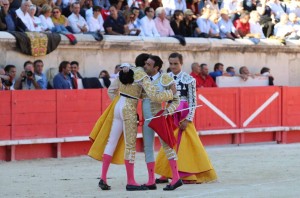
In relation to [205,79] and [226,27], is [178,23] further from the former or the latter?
[205,79]

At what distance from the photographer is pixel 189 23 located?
64.0 feet

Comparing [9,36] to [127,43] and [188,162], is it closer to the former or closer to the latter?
[127,43]

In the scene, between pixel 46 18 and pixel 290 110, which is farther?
pixel 290 110

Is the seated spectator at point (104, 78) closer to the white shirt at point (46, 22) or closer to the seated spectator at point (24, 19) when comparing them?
the white shirt at point (46, 22)

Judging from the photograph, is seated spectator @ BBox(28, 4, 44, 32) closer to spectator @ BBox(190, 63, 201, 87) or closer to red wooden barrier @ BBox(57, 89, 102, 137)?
red wooden barrier @ BBox(57, 89, 102, 137)

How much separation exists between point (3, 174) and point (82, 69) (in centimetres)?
605

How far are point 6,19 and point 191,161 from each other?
6072 millimetres

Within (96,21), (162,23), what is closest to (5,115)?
(96,21)

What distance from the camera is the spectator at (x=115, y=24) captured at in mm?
17562

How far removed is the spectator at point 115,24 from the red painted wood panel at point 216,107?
2.20 metres

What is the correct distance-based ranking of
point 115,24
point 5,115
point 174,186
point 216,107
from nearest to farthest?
point 174,186 < point 5,115 < point 216,107 < point 115,24

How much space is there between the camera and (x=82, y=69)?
17.6 metres

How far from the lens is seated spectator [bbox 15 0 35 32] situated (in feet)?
51.2

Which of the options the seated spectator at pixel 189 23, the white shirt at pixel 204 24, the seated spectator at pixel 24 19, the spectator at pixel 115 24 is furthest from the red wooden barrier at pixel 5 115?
the white shirt at pixel 204 24
